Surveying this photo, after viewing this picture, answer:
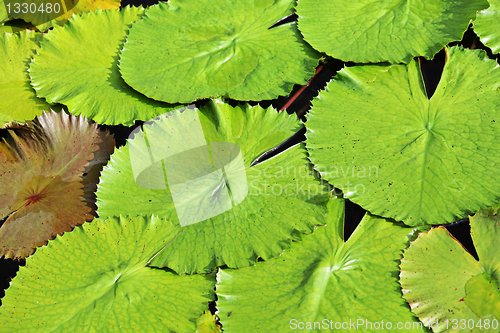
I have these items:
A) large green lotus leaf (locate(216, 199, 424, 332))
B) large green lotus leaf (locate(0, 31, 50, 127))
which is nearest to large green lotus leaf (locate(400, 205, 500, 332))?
large green lotus leaf (locate(216, 199, 424, 332))

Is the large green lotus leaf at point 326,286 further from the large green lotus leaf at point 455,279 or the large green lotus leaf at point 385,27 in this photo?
the large green lotus leaf at point 385,27

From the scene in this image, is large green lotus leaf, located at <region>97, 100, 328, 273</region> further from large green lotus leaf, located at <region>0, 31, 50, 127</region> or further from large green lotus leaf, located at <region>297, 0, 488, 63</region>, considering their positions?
large green lotus leaf, located at <region>0, 31, 50, 127</region>

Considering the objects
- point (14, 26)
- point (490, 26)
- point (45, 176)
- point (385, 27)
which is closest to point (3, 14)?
point (14, 26)

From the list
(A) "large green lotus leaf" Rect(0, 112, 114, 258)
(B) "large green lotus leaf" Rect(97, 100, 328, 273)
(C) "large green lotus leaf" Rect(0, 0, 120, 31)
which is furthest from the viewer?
(C) "large green lotus leaf" Rect(0, 0, 120, 31)

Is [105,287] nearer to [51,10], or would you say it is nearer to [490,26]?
[51,10]

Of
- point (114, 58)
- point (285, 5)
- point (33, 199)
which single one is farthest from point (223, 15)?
point (33, 199)

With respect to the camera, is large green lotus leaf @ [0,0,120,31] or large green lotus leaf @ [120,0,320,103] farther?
large green lotus leaf @ [0,0,120,31]

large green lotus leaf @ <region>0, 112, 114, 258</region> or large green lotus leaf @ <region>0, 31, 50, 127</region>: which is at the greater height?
large green lotus leaf @ <region>0, 31, 50, 127</region>

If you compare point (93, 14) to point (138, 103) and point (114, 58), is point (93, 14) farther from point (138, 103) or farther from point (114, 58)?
point (138, 103)
